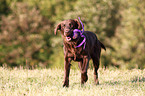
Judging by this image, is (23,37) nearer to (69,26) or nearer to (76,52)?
(76,52)

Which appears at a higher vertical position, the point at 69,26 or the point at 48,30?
the point at 69,26

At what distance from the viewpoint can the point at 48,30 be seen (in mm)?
35094

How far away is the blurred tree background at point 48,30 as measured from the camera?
3234cm

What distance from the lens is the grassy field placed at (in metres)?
5.43

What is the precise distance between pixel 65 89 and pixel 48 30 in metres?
29.7

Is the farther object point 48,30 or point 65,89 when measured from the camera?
point 48,30

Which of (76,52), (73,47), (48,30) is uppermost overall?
(73,47)

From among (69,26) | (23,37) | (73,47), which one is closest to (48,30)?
(23,37)

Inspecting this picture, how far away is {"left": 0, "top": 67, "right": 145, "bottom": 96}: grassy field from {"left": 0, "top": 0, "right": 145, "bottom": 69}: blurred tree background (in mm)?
23189

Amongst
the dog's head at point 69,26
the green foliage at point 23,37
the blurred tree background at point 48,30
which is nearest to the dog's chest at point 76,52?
the dog's head at point 69,26

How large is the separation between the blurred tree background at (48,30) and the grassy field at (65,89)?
76.1 ft

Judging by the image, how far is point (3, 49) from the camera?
32688mm

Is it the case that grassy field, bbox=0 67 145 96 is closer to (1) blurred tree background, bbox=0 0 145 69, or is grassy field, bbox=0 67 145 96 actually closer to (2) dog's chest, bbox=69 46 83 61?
(2) dog's chest, bbox=69 46 83 61

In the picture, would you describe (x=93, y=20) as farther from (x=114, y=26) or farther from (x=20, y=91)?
(x=20, y=91)
